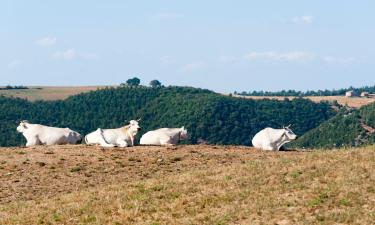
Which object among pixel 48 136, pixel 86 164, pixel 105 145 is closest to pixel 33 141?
pixel 48 136

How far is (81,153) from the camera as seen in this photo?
1110 inches

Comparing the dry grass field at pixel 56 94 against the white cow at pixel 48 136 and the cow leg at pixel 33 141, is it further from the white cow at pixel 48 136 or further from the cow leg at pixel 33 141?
the cow leg at pixel 33 141

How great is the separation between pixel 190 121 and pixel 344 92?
98401 mm

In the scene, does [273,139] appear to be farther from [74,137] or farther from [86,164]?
[86,164]

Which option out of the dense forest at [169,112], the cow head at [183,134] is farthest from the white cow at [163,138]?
the dense forest at [169,112]

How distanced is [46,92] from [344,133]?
84.3m

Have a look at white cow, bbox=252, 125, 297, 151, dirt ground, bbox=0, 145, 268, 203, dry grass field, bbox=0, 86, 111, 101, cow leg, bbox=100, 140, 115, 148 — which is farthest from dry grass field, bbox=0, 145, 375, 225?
dry grass field, bbox=0, 86, 111, 101

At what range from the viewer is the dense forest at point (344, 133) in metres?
64.0

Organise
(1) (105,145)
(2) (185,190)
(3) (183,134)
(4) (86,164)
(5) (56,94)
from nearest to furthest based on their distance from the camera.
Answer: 1. (2) (185,190)
2. (4) (86,164)
3. (1) (105,145)
4. (3) (183,134)
5. (5) (56,94)

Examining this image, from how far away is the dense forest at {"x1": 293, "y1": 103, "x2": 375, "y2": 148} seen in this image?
64.0 meters

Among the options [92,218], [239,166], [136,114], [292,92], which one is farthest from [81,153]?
[292,92]

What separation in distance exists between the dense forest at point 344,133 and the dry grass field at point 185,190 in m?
36.8

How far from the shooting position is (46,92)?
14150 cm

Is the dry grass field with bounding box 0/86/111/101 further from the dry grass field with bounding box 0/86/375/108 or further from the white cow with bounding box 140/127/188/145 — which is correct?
the white cow with bounding box 140/127/188/145
